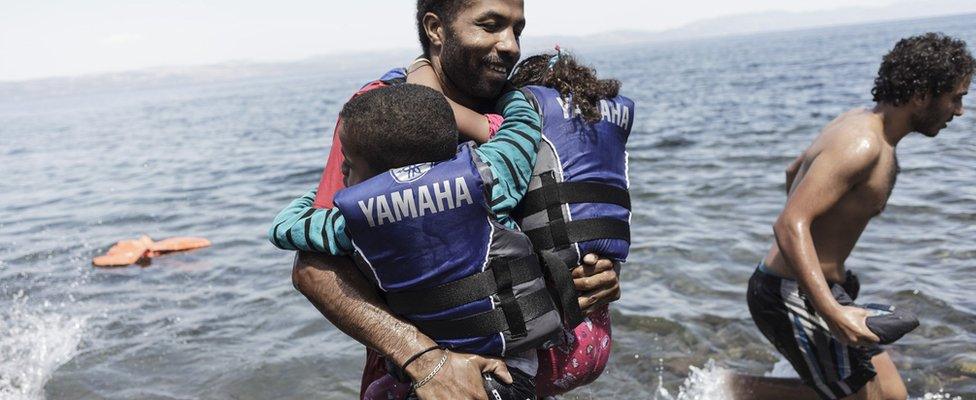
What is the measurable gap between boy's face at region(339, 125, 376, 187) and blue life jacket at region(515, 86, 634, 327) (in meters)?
0.65

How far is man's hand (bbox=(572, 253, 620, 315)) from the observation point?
10.5 ft

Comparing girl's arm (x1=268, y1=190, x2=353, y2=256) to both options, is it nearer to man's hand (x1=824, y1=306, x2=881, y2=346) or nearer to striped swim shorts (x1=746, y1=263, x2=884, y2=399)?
man's hand (x1=824, y1=306, x2=881, y2=346)

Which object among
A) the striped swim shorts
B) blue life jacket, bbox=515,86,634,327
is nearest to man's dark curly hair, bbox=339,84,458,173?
blue life jacket, bbox=515,86,634,327

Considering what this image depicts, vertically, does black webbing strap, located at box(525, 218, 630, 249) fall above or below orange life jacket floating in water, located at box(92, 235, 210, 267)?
above

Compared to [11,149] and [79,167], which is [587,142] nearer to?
[79,167]

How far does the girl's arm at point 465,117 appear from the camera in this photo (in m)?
3.13

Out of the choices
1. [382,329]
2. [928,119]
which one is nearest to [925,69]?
[928,119]

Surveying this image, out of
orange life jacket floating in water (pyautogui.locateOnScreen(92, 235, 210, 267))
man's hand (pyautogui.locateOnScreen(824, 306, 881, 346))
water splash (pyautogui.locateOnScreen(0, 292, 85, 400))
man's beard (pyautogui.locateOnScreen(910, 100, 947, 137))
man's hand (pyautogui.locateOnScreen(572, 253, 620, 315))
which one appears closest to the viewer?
man's hand (pyautogui.locateOnScreen(572, 253, 620, 315))

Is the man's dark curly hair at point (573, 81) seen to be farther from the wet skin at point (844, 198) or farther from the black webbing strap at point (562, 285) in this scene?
the wet skin at point (844, 198)

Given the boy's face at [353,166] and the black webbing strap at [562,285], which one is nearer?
the boy's face at [353,166]

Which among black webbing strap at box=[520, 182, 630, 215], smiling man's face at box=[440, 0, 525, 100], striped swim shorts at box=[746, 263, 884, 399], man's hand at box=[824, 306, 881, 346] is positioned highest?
smiling man's face at box=[440, 0, 525, 100]

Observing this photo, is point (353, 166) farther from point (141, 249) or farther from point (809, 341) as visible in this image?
point (141, 249)

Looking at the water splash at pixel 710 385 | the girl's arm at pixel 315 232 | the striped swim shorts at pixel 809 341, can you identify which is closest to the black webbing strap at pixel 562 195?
the girl's arm at pixel 315 232

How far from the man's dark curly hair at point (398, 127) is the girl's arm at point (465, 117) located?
355 mm
